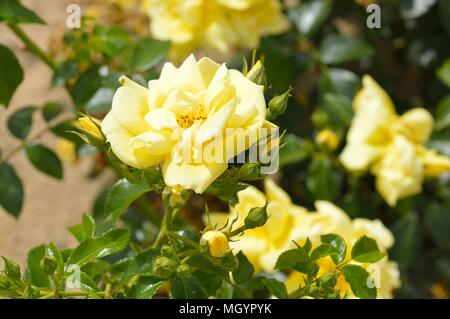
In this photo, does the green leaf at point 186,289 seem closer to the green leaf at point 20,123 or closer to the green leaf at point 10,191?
the green leaf at point 10,191

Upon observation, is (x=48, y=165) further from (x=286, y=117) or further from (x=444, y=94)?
(x=444, y=94)

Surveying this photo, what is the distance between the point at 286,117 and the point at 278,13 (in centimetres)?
26

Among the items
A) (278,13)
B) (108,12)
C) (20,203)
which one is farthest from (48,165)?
(108,12)

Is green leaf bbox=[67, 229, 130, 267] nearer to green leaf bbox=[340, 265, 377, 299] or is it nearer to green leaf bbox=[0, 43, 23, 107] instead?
green leaf bbox=[340, 265, 377, 299]

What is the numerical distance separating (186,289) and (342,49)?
897 millimetres

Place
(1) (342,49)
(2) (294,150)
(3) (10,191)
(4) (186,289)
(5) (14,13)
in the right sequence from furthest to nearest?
(1) (342,49) < (2) (294,150) < (3) (10,191) < (5) (14,13) < (4) (186,289)

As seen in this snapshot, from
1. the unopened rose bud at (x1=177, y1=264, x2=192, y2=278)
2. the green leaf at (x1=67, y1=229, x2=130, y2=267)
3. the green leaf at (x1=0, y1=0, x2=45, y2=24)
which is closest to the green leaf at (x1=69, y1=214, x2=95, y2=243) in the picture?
the green leaf at (x1=67, y1=229, x2=130, y2=267)

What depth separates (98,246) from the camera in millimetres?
881

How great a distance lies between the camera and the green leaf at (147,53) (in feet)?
4.31

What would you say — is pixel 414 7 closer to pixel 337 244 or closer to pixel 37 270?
pixel 337 244

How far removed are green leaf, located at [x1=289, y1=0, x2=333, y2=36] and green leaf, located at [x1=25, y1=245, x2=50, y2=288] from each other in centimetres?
91

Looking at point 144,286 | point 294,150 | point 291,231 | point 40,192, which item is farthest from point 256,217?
point 40,192

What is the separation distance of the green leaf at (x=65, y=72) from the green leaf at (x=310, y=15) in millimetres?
589

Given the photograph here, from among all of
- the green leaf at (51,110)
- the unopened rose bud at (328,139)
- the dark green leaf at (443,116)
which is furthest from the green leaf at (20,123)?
the dark green leaf at (443,116)
